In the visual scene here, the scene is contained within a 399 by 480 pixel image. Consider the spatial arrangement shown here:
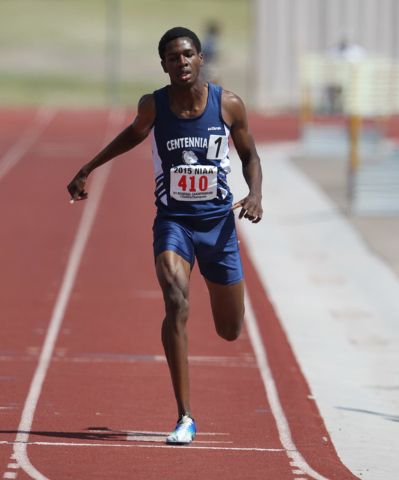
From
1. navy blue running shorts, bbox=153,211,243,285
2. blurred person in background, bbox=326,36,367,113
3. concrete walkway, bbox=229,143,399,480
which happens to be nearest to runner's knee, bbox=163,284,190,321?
navy blue running shorts, bbox=153,211,243,285

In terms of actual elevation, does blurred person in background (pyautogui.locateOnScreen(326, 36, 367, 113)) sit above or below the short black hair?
below

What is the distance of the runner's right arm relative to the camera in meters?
5.57

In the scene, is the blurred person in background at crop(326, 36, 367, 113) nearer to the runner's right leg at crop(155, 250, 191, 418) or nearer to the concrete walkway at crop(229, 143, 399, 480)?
the concrete walkway at crop(229, 143, 399, 480)

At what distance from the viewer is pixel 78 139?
80.5 ft

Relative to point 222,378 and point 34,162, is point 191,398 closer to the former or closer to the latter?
point 222,378

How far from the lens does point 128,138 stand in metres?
5.72

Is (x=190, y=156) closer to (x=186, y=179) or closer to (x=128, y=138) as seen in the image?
(x=186, y=179)

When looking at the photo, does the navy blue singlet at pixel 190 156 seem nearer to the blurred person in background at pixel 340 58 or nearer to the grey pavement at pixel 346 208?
the grey pavement at pixel 346 208

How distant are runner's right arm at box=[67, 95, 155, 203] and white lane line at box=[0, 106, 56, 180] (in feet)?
42.9

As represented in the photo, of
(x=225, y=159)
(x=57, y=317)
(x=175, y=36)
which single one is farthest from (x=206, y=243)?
(x=57, y=317)

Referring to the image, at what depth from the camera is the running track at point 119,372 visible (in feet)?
17.3

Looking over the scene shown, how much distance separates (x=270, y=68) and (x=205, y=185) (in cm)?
2511

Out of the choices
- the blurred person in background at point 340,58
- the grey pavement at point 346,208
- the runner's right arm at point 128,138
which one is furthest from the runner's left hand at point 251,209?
the blurred person in background at point 340,58

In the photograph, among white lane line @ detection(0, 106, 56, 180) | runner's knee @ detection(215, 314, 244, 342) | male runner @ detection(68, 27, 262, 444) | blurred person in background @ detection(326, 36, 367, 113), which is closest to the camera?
male runner @ detection(68, 27, 262, 444)
